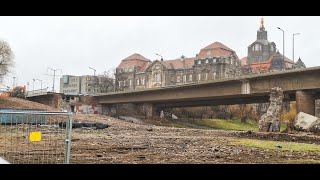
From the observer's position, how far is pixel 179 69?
11206 cm

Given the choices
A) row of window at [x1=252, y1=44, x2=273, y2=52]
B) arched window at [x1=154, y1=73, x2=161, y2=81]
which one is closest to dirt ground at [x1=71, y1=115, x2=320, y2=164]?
arched window at [x1=154, y1=73, x2=161, y2=81]

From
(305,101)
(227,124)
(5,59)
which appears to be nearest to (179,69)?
(227,124)

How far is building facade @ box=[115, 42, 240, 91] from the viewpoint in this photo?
101562 millimetres

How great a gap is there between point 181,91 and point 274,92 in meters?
18.0

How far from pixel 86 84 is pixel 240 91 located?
105057mm

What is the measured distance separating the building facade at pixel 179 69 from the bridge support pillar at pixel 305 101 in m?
62.1

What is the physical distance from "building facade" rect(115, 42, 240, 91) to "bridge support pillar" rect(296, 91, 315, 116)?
6206cm

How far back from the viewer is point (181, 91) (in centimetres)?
5244

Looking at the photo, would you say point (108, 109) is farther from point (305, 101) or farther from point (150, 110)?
point (305, 101)

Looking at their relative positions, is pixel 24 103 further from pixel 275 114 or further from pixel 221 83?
pixel 275 114

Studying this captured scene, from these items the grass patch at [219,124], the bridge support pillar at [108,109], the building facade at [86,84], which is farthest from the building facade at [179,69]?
the bridge support pillar at [108,109]
